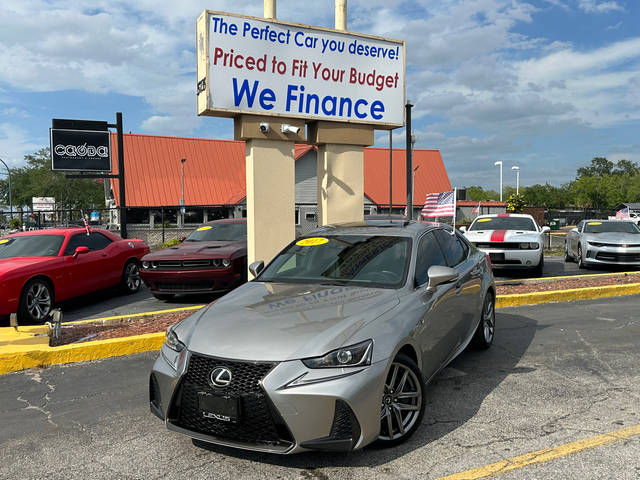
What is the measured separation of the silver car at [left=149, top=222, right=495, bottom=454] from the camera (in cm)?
312

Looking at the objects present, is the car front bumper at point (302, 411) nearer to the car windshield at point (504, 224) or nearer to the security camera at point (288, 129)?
the security camera at point (288, 129)

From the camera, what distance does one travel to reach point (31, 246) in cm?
916

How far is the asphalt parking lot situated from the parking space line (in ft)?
0.08

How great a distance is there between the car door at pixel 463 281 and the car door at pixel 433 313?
123mm

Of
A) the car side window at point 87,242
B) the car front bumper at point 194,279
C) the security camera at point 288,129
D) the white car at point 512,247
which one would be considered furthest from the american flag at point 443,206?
the car side window at point 87,242

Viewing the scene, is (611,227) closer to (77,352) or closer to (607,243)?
(607,243)

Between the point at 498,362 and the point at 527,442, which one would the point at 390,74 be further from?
the point at 527,442

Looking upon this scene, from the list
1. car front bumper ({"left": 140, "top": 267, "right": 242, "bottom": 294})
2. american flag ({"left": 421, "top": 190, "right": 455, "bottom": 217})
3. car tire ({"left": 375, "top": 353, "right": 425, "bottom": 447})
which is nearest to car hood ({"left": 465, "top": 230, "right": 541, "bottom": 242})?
american flag ({"left": 421, "top": 190, "right": 455, "bottom": 217})

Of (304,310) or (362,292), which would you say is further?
(362,292)

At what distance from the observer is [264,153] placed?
8.61 m

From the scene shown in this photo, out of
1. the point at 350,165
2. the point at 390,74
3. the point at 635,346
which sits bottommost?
the point at 635,346

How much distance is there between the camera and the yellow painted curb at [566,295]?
8.98 m

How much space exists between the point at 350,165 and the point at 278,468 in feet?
22.2

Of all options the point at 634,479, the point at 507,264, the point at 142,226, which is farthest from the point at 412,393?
the point at 142,226
